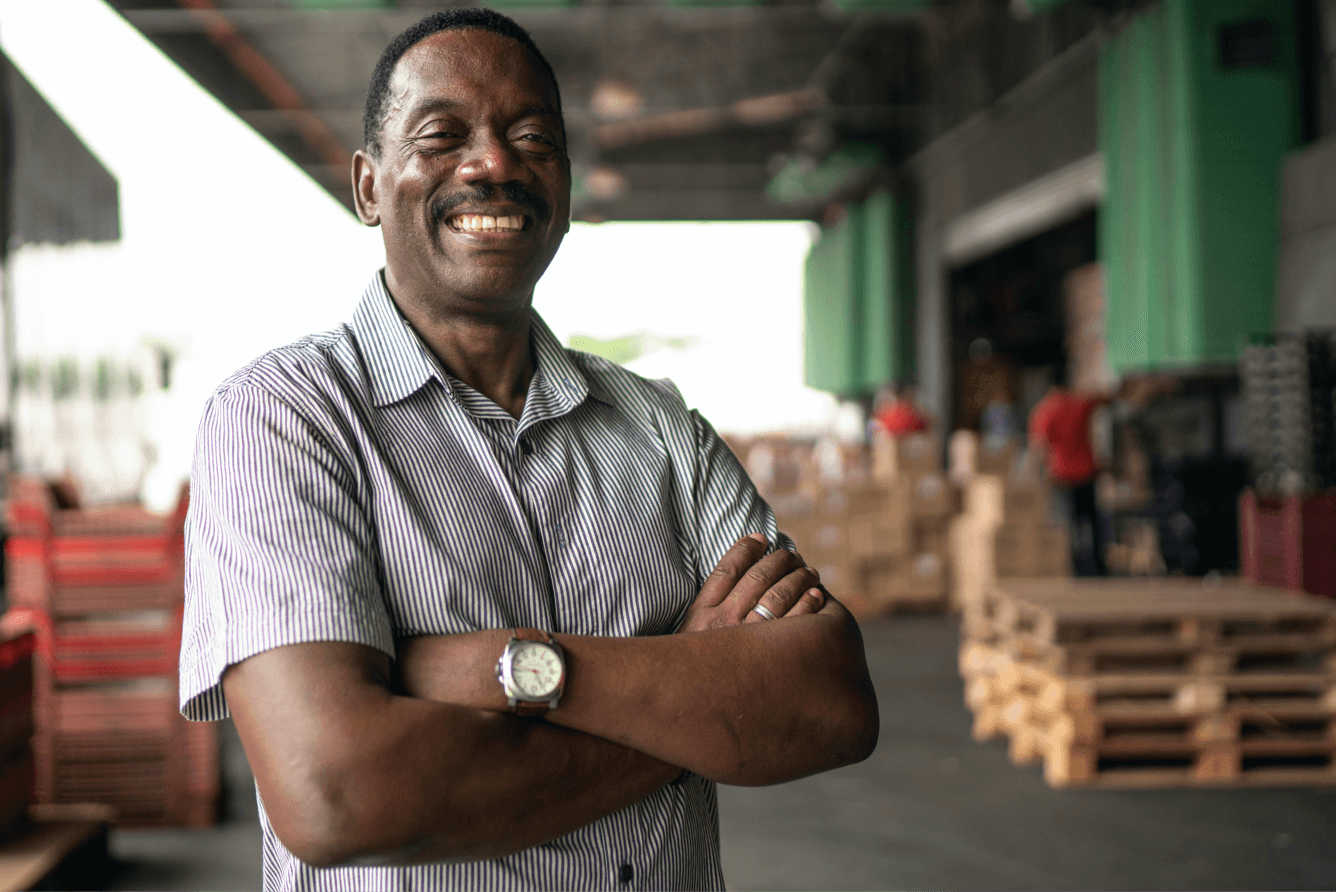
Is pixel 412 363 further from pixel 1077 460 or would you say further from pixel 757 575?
pixel 1077 460

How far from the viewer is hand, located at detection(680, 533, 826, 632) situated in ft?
5.56

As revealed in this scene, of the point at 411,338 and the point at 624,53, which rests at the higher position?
the point at 624,53

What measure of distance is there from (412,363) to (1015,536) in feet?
30.3

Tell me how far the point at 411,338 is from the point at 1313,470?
7.50 m

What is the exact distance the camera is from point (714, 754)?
1.52 metres

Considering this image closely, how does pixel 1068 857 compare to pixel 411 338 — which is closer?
pixel 411 338

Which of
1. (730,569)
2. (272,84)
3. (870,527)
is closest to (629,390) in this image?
(730,569)

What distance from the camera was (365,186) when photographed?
1.76 m

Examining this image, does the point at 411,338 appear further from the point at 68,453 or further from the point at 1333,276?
the point at 68,453

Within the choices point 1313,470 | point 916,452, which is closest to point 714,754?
point 1313,470

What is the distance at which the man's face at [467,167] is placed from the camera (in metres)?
1.62

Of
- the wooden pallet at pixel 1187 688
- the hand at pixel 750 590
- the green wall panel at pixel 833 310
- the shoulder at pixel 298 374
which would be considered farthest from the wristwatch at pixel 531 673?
the green wall panel at pixel 833 310

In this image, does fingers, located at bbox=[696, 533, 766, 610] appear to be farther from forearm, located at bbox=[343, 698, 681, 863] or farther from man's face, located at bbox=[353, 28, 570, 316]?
man's face, located at bbox=[353, 28, 570, 316]

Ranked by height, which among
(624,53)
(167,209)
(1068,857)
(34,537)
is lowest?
(1068,857)
